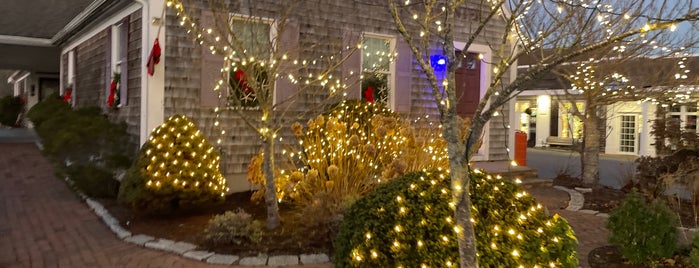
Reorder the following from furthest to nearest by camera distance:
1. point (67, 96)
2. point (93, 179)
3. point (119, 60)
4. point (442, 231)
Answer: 1. point (67, 96)
2. point (119, 60)
3. point (93, 179)
4. point (442, 231)

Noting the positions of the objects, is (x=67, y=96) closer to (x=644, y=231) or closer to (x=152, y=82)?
(x=152, y=82)

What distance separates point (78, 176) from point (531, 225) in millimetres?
6150

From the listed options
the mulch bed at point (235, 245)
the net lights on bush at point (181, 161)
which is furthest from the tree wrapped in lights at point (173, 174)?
the mulch bed at point (235, 245)

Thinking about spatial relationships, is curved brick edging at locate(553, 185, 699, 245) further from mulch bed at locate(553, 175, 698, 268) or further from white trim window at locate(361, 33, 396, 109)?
white trim window at locate(361, 33, 396, 109)

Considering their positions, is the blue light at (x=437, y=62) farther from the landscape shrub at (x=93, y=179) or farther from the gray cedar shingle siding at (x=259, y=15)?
the landscape shrub at (x=93, y=179)

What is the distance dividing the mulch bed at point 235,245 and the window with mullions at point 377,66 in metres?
2.99

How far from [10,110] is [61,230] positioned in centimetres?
1557

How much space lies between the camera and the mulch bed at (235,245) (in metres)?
5.10

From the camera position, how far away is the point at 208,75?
746 cm

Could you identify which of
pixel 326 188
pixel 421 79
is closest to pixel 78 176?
pixel 326 188

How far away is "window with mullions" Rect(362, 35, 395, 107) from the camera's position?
912 centimetres

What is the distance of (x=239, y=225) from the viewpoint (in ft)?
17.3

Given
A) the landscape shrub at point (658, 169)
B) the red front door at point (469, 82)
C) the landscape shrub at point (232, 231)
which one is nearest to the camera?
the landscape shrub at point (232, 231)

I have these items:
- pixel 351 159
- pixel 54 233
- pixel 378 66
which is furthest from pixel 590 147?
pixel 54 233
